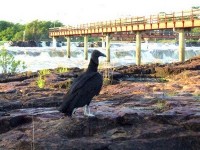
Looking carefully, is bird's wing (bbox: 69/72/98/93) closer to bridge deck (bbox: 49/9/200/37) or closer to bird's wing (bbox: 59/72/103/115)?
bird's wing (bbox: 59/72/103/115)

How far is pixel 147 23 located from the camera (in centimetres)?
3997

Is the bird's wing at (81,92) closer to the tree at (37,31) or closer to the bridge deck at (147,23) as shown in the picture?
the bridge deck at (147,23)

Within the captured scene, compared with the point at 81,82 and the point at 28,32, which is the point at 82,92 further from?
the point at 28,32

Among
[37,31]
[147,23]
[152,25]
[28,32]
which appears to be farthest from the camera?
[37,31]

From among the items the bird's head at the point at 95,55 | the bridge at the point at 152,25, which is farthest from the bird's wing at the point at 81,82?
the bridge at the point at 152,25

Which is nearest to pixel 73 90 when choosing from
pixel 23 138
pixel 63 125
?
pixel 63 125

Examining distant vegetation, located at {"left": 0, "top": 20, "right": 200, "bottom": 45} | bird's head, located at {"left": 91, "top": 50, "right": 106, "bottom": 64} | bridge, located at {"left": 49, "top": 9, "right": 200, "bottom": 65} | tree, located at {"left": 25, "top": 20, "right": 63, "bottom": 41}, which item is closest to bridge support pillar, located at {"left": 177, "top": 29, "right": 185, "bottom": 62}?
bridge, located at {"left": 49, "top": 9, "right": 200, "bottom": 65}

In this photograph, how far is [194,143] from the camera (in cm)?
676

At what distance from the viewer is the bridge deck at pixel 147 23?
33.0m

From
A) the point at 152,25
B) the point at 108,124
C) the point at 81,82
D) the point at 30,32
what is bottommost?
the point at 108,124

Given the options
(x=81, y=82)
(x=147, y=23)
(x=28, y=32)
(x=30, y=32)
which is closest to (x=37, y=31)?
(x=28, y=32)

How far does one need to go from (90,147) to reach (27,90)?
18.0 ft

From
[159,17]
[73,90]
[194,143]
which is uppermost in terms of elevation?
[159,17]

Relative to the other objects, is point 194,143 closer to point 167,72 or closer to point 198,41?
point 167,72
